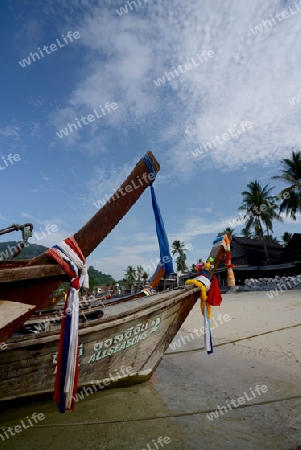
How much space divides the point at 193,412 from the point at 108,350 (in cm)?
173

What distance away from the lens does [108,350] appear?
15.2ft

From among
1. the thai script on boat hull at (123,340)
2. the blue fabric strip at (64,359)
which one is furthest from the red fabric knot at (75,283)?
the thai script on boat hull at (123,340)

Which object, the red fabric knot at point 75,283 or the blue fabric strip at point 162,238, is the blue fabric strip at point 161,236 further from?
the red fabric knot at point 75,283

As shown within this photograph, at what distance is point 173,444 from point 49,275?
306cm

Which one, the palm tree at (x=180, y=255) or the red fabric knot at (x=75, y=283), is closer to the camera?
the red fabric knot at (x=75, y=283)

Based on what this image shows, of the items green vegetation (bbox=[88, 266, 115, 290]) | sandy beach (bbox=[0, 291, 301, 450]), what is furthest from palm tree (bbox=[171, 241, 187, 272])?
sandy beach (bbox=[0, 291, 301, 450])

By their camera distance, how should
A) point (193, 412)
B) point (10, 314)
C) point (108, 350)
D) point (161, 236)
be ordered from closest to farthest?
1. point (10, 314)
2. point (161, 236)
3. point (193, 412)
4. point (108, 350)

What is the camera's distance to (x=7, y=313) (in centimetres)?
168

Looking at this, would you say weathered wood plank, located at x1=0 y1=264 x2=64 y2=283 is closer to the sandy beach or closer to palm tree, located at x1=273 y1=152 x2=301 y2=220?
the sandy beach

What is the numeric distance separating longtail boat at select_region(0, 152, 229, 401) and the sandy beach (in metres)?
0.45

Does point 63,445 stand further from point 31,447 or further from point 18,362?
point 18,362

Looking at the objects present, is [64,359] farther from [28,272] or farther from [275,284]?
[275,284]

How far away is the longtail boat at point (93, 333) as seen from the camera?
192 cm

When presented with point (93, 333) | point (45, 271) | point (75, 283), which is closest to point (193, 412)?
point (93, 333)
